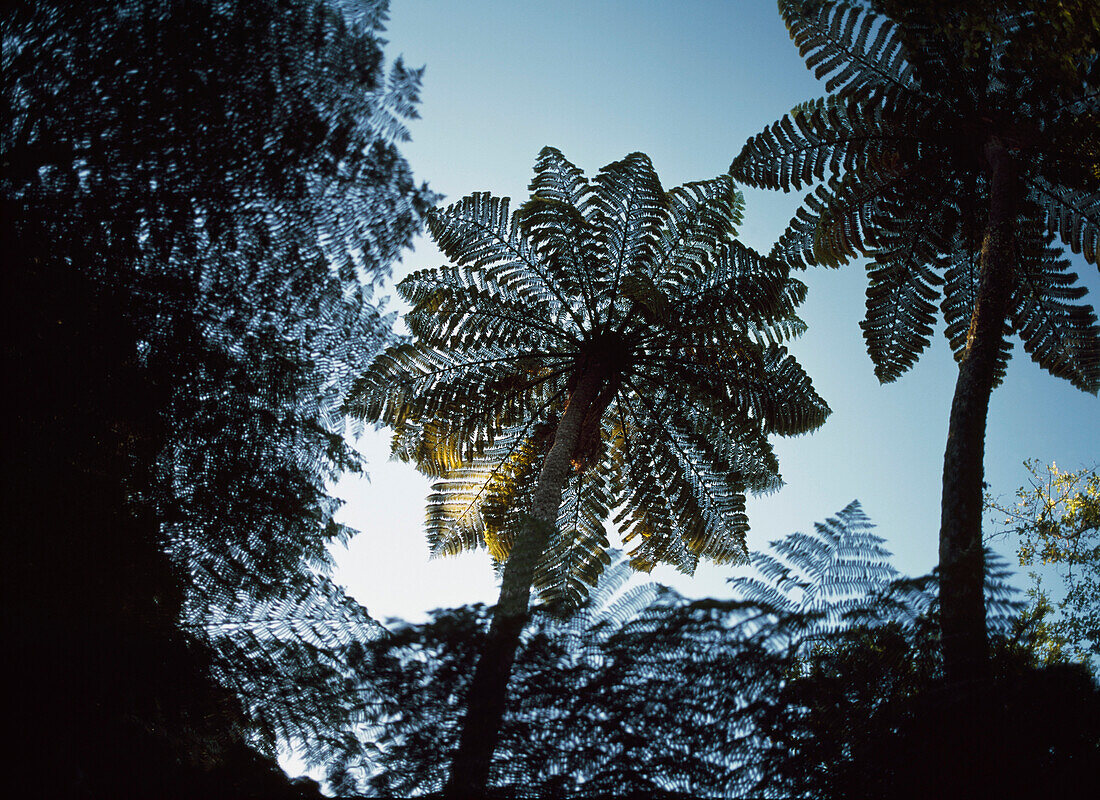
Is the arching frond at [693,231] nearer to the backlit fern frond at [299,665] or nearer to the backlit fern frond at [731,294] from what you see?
the backlit fern frond at [731,294]

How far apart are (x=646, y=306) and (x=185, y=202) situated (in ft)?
12.7

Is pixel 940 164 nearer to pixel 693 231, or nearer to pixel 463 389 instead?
pixel 693 231

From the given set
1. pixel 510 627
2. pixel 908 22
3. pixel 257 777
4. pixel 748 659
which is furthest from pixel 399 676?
pixel 908 22

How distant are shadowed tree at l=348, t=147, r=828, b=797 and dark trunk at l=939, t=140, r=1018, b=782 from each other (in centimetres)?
180

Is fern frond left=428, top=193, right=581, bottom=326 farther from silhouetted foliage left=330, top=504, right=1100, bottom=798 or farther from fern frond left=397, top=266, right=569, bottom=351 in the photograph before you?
silhouetted foliage left=330, top=504, right=1100, bottom=798

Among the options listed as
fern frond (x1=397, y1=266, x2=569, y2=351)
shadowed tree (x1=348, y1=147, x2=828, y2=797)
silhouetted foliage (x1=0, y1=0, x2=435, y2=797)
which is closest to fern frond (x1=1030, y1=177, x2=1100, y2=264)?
shadowed tree (x1=348, y1=147, x2=828, y2=797)

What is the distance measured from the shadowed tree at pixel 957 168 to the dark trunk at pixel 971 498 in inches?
1.0

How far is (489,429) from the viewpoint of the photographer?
655 cm

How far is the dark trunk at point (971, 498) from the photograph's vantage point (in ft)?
6.71

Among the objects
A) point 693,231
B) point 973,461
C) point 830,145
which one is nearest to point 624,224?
point 693,231

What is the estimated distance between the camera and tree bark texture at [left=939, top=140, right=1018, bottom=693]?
2355mm

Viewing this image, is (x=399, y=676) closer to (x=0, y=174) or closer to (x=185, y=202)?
(x=185, y=202)

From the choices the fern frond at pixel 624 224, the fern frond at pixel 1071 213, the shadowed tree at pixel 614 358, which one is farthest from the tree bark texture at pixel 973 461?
the fern frond at pixel 624 224

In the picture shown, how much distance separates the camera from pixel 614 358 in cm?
606
